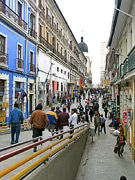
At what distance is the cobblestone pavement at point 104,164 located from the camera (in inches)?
320

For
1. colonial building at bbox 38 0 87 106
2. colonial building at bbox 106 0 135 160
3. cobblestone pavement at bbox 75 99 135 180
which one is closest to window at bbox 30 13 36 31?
colonial building at bbox 38 0 87 106

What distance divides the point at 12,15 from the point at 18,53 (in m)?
3.36

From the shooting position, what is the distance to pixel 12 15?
17016mm

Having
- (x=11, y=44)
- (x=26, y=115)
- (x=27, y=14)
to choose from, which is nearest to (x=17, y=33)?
(x=11, y=44)

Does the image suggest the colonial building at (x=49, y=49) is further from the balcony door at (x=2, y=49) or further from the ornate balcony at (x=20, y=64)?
the balcony door at (x=2, y=49)

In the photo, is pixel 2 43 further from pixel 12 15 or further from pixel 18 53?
pixel 18 53

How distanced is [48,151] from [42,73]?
2179 cm

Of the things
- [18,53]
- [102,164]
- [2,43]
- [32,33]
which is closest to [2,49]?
[2,43]

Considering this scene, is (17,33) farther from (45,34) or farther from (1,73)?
(45,34)

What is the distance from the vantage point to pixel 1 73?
15656 millimetres

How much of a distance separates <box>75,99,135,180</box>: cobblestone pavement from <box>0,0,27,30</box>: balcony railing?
1146 cm

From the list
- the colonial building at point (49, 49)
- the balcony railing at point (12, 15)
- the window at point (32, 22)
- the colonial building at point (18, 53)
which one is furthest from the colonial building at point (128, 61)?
the colonial building at point (49, 49)

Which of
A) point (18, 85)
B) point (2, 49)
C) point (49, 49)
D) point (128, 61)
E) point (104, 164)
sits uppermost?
point (49, 49)

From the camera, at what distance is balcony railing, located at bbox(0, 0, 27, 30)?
15.5m
